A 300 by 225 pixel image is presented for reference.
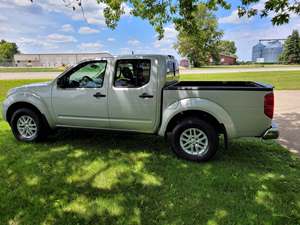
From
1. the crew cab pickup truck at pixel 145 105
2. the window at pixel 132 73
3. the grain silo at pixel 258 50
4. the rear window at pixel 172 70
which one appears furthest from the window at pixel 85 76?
the grain silo at pixel 258 50

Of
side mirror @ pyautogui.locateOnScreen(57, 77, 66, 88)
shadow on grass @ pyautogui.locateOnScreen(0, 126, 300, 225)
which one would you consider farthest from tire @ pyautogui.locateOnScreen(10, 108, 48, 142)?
side mirror @ pyautogui.locateOnScreen(57, 77, 66, 88)

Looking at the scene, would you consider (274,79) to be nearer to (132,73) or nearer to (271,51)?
(132,73)

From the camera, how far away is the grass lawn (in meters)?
3.18

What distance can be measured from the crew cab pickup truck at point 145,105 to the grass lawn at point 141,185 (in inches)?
19.9

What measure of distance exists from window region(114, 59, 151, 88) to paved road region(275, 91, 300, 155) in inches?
137

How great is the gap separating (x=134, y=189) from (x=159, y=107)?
1.58 metres

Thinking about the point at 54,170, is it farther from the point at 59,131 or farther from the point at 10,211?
the point at 59,131

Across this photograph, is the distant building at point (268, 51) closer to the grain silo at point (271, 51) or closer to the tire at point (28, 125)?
the grain silo at point (271, 51)

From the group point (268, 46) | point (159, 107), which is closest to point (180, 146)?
point (159, 107)

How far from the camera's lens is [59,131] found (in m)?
6.60

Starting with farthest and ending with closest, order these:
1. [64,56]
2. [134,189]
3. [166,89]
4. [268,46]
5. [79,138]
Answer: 1. [268,46]
2. [64,56]
3. [79,138]
4. [166,89]
5. [134,189]

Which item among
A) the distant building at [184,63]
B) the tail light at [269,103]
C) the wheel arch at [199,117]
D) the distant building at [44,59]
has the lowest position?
the wheel arch at [199,117]

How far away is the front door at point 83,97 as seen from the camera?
16.6 feet

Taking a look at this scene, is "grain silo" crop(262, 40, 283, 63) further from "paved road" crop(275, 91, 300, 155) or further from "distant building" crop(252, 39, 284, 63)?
"paved road" crop(275, 91, 300, 155)
